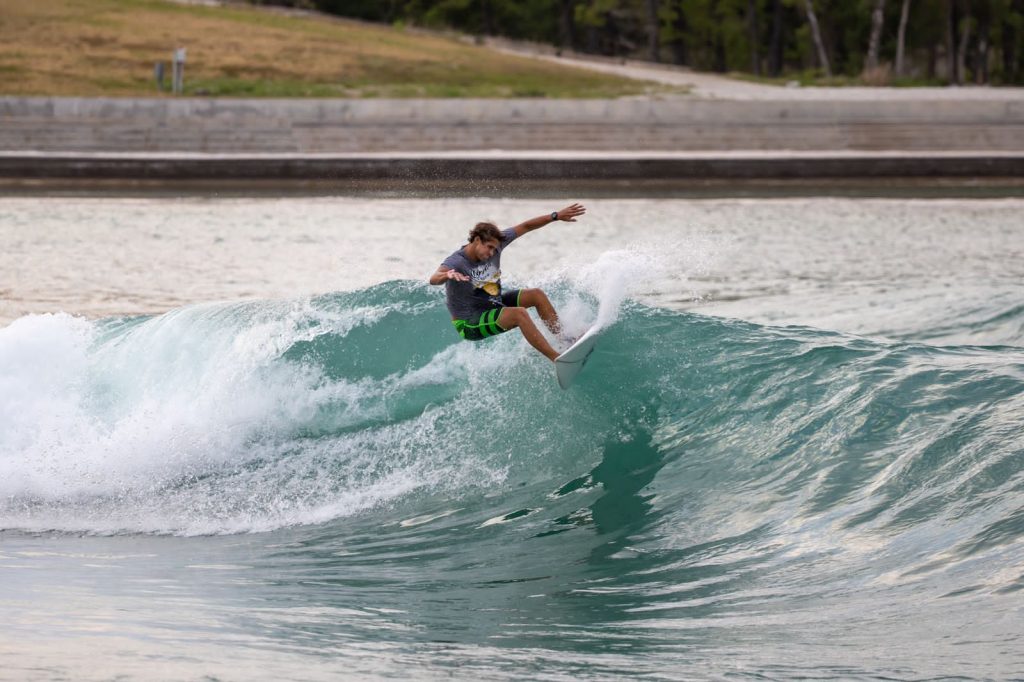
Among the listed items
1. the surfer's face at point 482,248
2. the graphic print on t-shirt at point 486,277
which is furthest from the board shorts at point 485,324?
the surfer's face at point 482,248

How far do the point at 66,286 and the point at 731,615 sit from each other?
11362 millimetres

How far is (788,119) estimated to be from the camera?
29.0 meters

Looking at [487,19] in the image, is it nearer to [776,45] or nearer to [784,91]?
[776,45]

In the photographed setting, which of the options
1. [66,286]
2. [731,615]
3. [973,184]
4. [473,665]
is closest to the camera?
[473,665]

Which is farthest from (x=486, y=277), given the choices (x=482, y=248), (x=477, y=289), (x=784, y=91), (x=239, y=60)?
(x=239, y=60)

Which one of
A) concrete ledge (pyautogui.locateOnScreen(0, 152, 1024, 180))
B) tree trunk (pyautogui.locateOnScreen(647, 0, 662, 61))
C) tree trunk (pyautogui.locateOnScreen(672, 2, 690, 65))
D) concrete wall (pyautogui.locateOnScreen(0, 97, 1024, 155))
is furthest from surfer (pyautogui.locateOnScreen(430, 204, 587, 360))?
tree trunk (pyautogui.locateOnScreen(672, 2, 690, 65))

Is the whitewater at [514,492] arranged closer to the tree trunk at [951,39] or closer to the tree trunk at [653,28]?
the tree trunk at [951,39]

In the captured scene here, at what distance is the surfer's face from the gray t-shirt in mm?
77

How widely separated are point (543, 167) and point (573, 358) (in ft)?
52.4

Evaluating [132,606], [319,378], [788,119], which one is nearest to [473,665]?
[132,606]

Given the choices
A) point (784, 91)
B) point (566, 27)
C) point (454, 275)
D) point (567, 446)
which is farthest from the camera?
point (566, 27)

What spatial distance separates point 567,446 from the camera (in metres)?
7.90

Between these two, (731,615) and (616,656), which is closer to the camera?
(616,656)

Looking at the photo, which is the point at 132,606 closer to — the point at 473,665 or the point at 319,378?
the point at 473,665
